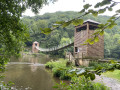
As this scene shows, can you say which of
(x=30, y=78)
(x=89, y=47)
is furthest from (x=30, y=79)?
(x=89, y=47)

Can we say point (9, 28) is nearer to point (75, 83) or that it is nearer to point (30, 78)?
point (75, 83)

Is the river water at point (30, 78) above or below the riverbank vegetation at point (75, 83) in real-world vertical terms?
below

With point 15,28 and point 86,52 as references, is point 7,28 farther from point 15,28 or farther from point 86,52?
point 86,52

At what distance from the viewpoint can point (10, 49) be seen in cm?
298

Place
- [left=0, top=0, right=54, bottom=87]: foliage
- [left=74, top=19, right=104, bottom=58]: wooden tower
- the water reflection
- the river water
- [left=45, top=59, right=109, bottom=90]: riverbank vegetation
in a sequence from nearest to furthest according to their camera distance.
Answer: [left=45, top=59, right=109, bottom=90]: riverbank vegetation, [left=0, top=0, right=54, bottom=87]: foliage, the river water, the water reflection, [left=74, top=19, right=104, bottom=58]: wooden tower

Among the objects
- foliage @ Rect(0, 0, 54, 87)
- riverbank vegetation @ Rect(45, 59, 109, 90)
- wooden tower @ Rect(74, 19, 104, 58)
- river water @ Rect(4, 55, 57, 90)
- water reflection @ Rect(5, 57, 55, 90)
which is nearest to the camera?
riverbank vegetation @ Rect(45, 59, 109, 90)

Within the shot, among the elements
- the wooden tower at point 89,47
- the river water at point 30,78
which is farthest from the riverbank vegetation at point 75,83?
the wooden tower at point 89,47

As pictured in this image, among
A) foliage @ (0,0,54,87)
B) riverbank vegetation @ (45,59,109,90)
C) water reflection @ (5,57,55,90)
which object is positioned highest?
foliage @ (0,0,54,87)

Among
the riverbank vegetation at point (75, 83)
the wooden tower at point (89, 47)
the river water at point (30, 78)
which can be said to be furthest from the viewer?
the wooden tower at point (89, 47)

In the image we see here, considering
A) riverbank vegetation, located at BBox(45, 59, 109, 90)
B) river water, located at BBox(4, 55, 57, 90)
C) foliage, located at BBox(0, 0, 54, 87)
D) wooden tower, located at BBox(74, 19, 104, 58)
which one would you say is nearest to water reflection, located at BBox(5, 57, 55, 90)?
river water, located at BBox(4, 55, 57, 90)

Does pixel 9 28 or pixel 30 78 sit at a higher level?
pixel 9 28

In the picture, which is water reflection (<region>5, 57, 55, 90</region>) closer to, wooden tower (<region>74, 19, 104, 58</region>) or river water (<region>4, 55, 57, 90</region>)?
river water (<region>4, 55, 57, 90</region>)

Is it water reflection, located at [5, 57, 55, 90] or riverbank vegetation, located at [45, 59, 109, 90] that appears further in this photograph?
water reflection, located at [5, 57, 55, 90]

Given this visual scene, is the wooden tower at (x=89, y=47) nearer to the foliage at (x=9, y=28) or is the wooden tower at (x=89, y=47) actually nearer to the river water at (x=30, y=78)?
the river water at (x=30, y=78)
